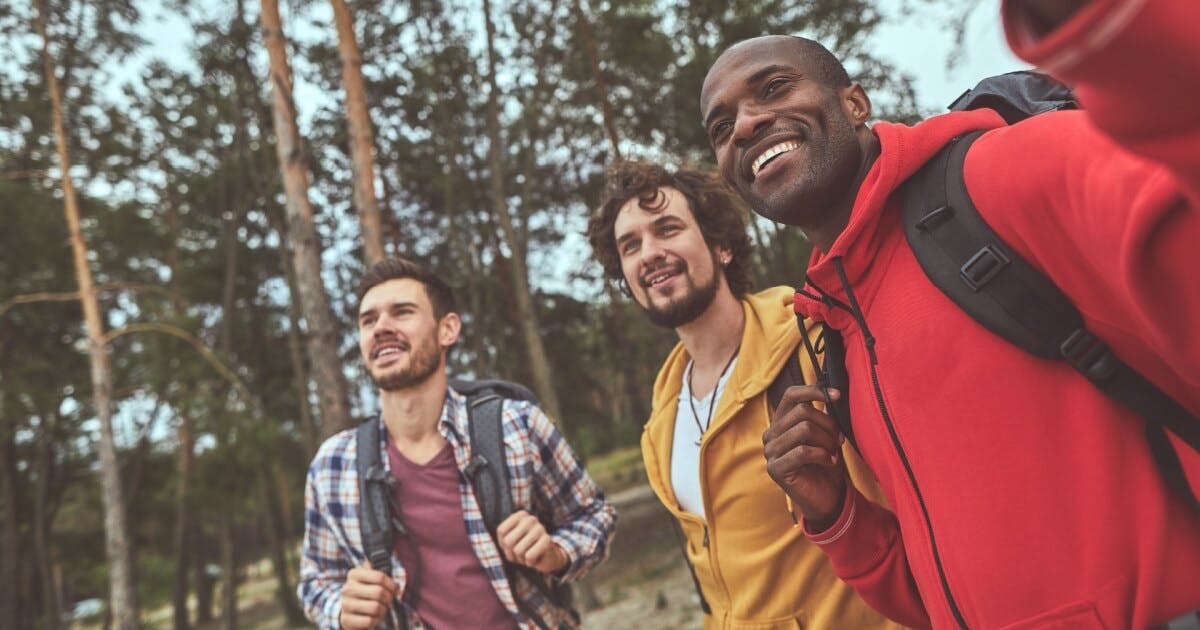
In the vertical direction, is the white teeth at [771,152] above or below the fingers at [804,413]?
above

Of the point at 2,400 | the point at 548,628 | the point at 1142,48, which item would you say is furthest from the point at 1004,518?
the point at 2,400

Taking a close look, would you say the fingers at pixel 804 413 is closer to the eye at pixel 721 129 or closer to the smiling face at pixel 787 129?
the smiling face at pixel 787 129

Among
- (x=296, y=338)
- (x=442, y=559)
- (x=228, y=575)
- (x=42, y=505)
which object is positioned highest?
(x=296, y=338)

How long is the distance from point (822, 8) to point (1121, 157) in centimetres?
1407

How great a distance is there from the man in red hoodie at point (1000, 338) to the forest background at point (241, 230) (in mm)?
8224

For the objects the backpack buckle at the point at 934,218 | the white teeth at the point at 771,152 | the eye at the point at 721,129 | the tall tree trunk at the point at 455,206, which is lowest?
the backpack buckle at the point at 934,218

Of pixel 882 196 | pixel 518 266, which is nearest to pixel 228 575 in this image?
pixel 518 266

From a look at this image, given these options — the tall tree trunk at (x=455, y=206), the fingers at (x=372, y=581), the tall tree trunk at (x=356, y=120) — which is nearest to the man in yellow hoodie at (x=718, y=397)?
the fingers at (x=372, y=581)

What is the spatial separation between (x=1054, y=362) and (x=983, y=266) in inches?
8.1

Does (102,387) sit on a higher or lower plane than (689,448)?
higher

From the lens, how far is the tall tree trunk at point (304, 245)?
19.5 feet

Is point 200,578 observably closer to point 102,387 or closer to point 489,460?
point 102,387

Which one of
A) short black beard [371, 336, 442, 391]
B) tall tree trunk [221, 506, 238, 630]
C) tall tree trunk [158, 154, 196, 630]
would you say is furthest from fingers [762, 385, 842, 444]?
tall tree trunk [221, 506, 238, 630]

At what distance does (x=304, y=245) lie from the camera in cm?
620
